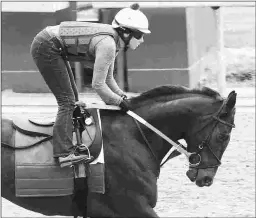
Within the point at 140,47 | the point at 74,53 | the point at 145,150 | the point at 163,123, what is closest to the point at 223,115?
the point at 163,123

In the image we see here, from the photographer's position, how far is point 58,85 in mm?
4883

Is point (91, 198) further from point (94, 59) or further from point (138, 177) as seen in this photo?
point (94, 59)

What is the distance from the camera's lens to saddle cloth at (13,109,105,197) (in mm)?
4809

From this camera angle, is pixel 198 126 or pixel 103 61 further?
pixel 198 126

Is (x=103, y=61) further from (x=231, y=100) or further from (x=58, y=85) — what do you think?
(x=231, y=100)

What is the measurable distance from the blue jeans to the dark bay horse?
304 mm

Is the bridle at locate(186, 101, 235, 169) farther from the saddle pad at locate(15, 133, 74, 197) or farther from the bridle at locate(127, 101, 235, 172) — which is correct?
the saddle pad at locate(15, 133, 74, 197)

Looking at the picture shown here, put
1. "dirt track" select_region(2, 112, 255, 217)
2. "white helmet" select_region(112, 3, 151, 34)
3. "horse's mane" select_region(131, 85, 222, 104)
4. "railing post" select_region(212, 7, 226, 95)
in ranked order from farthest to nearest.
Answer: "railing post" select_region(212, 7, 226, 95), "dirt track" select_region(2, 112, 255, 217), "horse's mane" select_region(131, 85, 222, 104), "white helmet" select_region(112, 3, 151, 34)

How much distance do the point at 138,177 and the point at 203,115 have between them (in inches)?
26.5

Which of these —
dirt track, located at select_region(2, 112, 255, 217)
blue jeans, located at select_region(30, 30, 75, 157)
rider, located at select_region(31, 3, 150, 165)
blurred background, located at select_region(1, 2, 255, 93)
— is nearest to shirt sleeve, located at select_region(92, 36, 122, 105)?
rider, located at select_region(31, 3, 150, 165)

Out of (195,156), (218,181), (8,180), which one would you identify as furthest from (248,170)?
(8,180)

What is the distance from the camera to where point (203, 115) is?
16.0ft

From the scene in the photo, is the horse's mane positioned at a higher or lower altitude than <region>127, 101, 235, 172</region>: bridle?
higher

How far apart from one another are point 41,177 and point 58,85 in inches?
27.5
